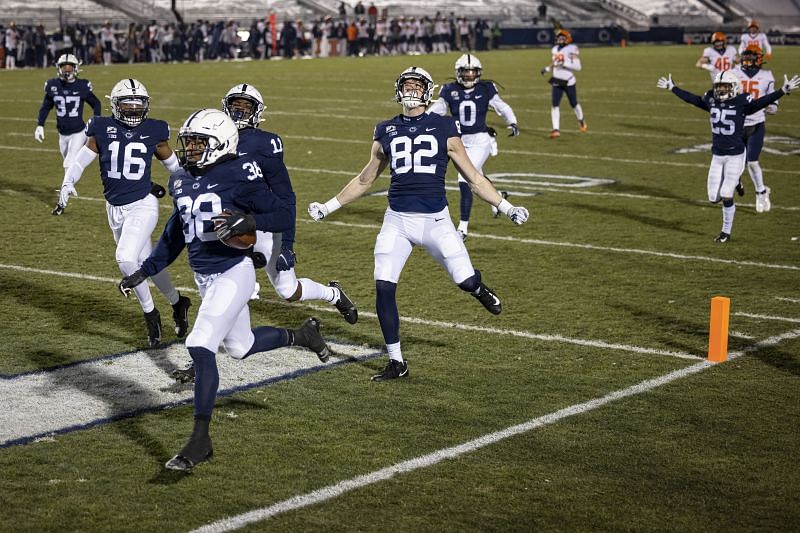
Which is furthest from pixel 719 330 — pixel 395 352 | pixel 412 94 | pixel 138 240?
pixel 138 240

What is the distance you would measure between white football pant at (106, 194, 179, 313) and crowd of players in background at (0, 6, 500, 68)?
31.1 m

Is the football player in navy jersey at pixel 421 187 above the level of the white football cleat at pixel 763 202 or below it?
above

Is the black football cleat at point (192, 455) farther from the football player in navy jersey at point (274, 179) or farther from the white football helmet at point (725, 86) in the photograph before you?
the white football helmet at point (725, 86)

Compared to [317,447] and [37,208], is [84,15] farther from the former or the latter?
[317,447]

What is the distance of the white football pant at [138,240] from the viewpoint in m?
8.57

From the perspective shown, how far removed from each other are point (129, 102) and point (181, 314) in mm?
1607

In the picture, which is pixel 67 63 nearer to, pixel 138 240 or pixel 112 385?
pixel 138 240

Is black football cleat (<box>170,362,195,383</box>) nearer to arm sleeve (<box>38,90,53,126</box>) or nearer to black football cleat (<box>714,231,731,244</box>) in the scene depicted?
black football cleat (<box>714,231,731,244</box>)

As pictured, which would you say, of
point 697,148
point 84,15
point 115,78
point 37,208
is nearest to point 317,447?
point 37,208

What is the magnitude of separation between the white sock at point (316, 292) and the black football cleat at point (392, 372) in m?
1.03

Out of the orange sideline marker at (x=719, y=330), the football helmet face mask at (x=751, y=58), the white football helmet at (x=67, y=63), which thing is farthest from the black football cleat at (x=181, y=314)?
the football helmet face mask at (x=751, y=58)

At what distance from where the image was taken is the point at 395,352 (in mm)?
7781

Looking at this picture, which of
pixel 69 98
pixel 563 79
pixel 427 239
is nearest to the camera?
pixel 427 239

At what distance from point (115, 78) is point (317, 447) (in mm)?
29588
